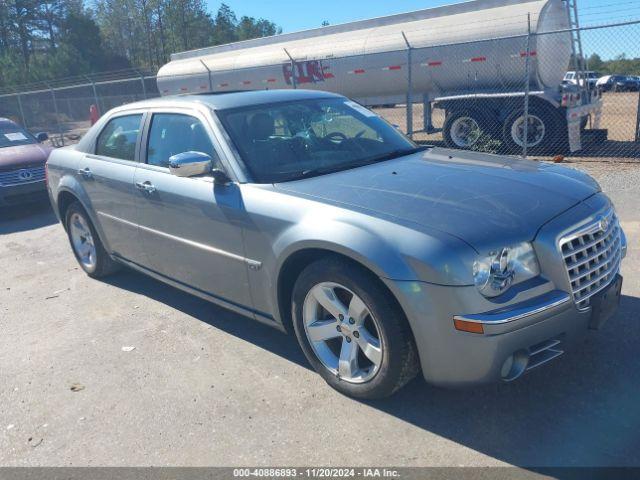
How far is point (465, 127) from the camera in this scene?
471 inches

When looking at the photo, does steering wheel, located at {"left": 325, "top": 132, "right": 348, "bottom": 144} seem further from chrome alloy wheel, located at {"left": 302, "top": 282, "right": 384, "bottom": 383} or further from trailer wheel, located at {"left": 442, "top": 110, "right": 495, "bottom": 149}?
trailer wheel, located at {"left": 442, "top": 110, "right": 495, "bottom": 149}

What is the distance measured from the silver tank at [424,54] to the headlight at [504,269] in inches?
303

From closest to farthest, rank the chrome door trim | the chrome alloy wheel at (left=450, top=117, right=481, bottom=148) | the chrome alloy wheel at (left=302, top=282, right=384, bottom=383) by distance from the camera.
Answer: the chrome alloy wheel at (left=302, top=282, right=384, bottom=383), the chrome door trim, the chrome alloy wheel at (left=450, top=117, right=481, bottom=148)

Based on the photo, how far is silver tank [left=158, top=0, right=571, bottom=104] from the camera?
35.3 ft

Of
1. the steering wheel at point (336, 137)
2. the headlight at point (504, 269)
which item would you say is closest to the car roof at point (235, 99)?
the steering wheel at point (336, 137)

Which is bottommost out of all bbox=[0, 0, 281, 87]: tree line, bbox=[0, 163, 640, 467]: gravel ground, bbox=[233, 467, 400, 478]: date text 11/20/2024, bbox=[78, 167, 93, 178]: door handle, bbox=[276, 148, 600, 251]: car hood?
bbox=[233, 467, 400, 478]: date text 11/20/2024

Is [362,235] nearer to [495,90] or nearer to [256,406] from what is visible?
[256,406]

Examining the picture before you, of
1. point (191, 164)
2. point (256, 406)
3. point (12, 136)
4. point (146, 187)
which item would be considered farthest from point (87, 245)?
point (12, 136)

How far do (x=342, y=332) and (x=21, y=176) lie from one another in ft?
25.4

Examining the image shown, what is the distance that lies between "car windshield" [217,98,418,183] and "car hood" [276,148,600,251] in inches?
8.2

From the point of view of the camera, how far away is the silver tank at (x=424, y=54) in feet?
35.3

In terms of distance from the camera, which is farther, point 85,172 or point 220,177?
point 85,172

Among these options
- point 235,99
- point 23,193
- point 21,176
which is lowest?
point 23,193

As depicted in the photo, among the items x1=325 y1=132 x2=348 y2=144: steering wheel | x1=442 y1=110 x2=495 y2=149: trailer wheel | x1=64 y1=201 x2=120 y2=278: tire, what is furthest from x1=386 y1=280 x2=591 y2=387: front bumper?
x1=442 y1=110 x2=495 y2=149: trailer wheel
